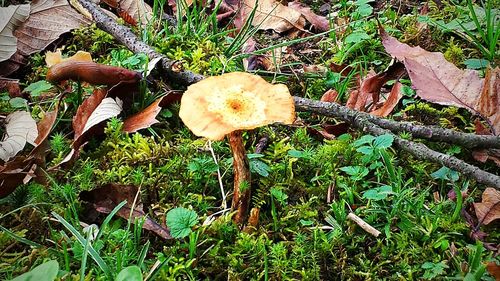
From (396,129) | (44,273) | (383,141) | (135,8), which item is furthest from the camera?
(135,8)

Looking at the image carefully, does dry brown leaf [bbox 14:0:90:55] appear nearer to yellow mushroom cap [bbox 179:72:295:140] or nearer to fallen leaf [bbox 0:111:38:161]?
fallen leaf [bbox 0:111:38:161]

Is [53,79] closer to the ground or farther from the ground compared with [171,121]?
farther from the ground

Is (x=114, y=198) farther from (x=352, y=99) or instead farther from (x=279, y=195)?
(x=352, y=99)

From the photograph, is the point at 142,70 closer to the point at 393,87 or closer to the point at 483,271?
the point at 393,87

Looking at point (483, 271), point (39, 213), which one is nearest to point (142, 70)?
point (39, 213)

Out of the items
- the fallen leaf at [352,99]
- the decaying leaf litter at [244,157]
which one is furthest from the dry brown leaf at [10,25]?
the fallen leaf at [352,99]

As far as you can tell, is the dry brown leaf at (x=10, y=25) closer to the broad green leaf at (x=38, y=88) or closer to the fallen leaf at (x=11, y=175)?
the broad green leaf at (x=38, y=88)

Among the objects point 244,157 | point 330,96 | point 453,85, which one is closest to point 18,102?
point 244,157

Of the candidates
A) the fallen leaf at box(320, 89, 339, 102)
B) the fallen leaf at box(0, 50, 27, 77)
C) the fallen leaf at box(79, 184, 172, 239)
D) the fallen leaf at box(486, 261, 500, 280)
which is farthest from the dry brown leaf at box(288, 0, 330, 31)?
the fallen leaf at box(486, 261, 500, 280)
